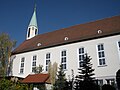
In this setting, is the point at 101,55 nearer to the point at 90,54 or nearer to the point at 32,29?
the point at 90,54

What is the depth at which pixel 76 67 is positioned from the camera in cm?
2172

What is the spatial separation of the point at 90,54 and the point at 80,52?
1659 mm

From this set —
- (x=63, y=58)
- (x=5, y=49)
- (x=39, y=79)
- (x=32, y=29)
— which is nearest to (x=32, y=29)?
(x=32, y=29)

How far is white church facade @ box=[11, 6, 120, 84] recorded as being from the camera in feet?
64.1

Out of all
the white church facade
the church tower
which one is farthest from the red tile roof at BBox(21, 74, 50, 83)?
the church tower

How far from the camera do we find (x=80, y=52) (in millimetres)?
22438

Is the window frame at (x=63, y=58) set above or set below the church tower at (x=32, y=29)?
below

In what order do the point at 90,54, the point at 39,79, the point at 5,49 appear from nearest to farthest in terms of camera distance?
the point at 90,54, the point at 39,79, the point at 5,49

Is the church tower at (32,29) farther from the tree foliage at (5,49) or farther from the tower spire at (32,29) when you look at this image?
the tree foliage at (5,49)

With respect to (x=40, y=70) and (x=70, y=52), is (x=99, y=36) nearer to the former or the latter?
(x=70, y=52)

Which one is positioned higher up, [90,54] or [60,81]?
[90,54]

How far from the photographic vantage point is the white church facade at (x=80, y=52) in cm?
1955

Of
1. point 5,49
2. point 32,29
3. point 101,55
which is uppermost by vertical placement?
point 32,29

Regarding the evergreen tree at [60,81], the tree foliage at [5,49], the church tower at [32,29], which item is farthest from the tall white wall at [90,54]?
the church tower at [32,29]
